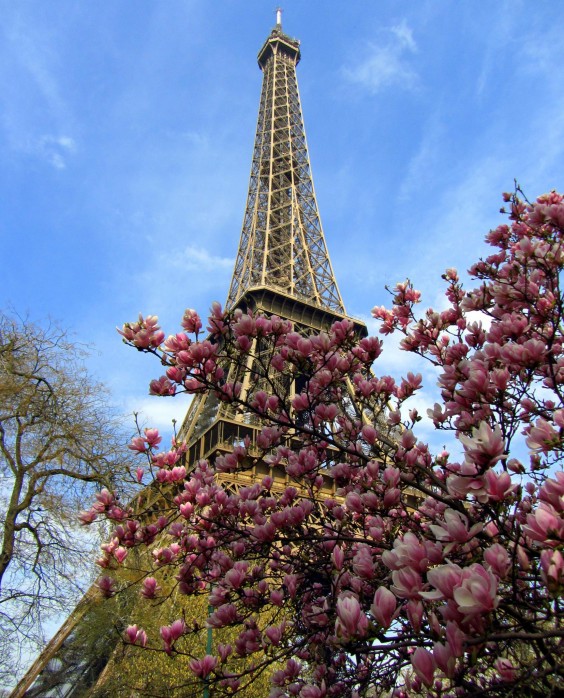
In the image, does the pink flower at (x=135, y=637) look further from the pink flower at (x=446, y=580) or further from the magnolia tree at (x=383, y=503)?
the pink flower at (x=446, y=580)

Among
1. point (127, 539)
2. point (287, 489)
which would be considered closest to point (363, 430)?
point (287, 489)

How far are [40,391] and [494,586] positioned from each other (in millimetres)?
8065

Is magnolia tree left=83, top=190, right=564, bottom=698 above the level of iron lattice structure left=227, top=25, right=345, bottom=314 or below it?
below

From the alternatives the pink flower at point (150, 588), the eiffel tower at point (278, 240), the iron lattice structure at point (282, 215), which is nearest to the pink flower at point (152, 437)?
the pink flower at point (150, 588)

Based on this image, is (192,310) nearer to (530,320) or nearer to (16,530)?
(530,320)

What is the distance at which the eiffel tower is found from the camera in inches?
1054

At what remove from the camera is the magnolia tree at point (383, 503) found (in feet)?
6.80

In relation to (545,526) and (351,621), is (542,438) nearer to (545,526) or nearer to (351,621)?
(545,526)

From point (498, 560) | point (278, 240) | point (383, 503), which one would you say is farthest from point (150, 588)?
point (278, 240)

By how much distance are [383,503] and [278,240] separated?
3523 centimetres

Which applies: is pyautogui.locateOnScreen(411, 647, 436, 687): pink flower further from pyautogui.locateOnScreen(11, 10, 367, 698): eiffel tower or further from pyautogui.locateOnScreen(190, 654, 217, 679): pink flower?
pyautogui.locateOnScreen(11, 10, 367, 698): eiffel tower

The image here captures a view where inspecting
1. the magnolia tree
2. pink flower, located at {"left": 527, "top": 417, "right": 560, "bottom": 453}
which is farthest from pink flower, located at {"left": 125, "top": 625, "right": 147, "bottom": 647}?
pink flower, located at {"left": 527, "top": 417, "right": 560, "bottom": 453}

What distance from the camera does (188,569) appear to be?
13.6 feet

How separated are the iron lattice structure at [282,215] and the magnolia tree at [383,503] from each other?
24.1 metres
